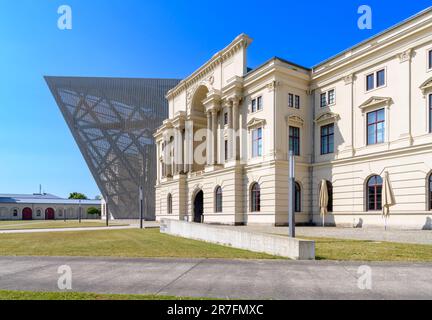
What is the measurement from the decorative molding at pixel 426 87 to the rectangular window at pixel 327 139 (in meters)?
8.86

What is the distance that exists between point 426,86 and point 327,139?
402 inches

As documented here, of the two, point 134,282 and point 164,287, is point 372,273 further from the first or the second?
point 134,282

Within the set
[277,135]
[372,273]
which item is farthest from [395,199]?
[372,273]

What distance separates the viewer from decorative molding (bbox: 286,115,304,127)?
3390 centimetres

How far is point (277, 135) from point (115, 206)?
178 ft

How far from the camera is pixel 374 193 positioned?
28328 millimetres

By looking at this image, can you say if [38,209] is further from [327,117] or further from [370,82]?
[370,82]

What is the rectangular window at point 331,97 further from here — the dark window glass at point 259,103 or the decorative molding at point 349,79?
the dark window glass at point 259,103

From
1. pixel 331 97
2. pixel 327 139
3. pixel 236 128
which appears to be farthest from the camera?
pixel 236 128

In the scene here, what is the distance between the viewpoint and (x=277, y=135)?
33250mm

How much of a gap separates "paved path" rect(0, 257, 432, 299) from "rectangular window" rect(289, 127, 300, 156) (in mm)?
24132

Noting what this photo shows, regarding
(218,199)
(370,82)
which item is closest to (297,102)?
(370,82)

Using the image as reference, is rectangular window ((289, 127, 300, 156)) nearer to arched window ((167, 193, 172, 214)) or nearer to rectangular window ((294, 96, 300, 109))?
rectangular window ((294, 96, 300, 109))
